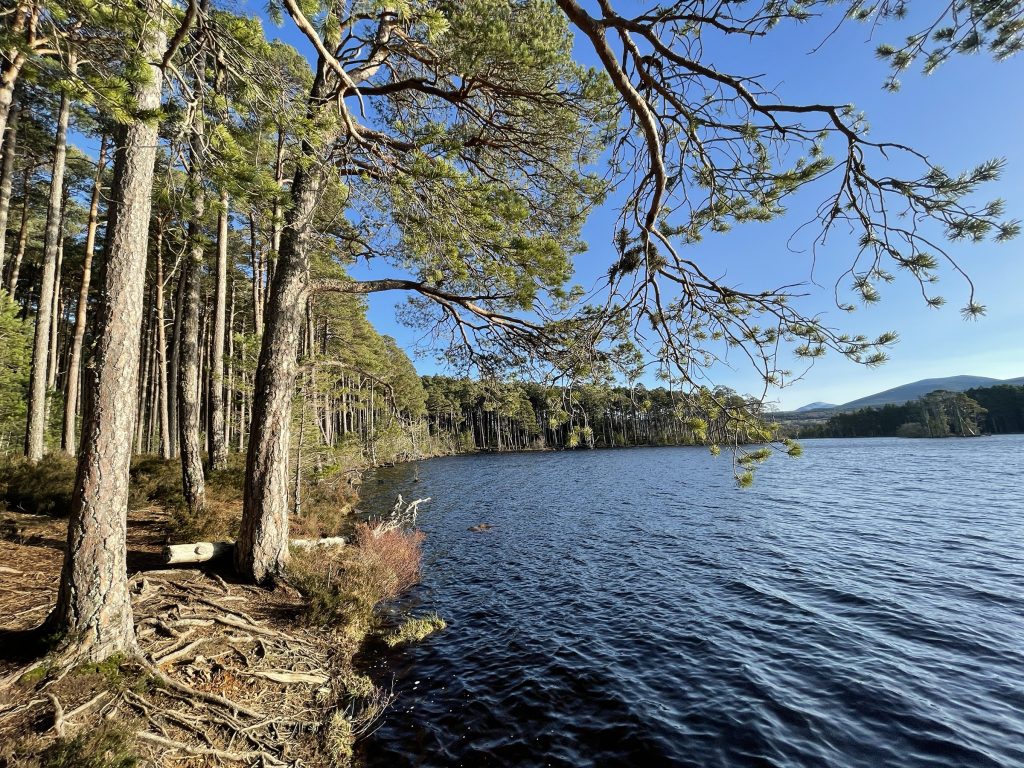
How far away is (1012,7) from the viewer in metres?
2.19

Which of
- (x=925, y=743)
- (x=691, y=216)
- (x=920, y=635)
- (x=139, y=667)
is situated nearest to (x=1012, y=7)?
(x=691, y=216)

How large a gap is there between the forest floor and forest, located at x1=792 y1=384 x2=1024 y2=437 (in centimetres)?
8426

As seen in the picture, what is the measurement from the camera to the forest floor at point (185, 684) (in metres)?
3.38

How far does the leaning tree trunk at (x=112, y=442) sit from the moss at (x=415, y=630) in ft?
13.8

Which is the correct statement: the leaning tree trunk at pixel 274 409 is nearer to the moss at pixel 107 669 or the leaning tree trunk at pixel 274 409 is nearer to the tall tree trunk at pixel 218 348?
the moss at pixel 107 669

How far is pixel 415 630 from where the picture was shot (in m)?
7.83

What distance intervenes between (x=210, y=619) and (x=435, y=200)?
6229mm

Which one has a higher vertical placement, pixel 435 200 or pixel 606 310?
pixel 435 200

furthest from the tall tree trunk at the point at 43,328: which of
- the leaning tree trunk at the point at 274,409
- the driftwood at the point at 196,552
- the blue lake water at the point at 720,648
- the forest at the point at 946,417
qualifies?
the forest at the point at 946,417

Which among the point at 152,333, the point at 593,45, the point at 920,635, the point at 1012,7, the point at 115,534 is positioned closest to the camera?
the point at 1012,7

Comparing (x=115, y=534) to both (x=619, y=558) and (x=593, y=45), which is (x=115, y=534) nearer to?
(x=593, y=45)

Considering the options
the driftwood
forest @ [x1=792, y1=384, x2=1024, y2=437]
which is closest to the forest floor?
the driftwood

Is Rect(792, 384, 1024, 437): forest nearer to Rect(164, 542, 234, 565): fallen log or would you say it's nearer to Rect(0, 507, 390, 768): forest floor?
Rect(0, 507, 390, 768): forest floor

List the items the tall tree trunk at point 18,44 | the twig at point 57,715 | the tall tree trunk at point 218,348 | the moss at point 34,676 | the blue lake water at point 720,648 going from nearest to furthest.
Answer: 1. the tall tree trunk at point 18,44
2. the twig at point 57,715
3. the moss at point 34,676
4. the blue lake water at point 720,648
5. the tall tree trunk at point 218,348
